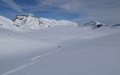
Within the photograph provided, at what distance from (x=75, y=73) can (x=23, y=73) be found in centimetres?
457

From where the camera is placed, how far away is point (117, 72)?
34.0ft

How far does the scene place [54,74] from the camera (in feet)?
37.5

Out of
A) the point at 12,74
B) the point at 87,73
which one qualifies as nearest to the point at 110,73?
the point at 87,73

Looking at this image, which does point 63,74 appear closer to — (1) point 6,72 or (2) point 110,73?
(2) point 110,73

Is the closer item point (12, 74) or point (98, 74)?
point (98, 74)

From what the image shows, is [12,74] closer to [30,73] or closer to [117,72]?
[30,73]

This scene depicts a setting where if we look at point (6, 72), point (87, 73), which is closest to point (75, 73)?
point (87, 73)

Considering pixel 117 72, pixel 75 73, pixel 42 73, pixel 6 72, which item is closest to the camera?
pixel 117 72

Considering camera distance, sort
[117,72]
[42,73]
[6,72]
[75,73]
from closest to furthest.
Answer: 1. [117,72]
2. [75,73]
3. [42,73]
4. [6,72]

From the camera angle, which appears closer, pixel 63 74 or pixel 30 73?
pixel 63 74

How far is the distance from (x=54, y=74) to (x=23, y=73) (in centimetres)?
286

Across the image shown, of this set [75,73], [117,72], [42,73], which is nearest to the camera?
[117,72]

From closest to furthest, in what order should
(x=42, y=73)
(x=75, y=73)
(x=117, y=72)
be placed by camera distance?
1. (x=117, y=72)
2. (x=75, y=73)
3. (x=42, y=73)

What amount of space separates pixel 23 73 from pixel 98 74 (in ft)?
20.9
